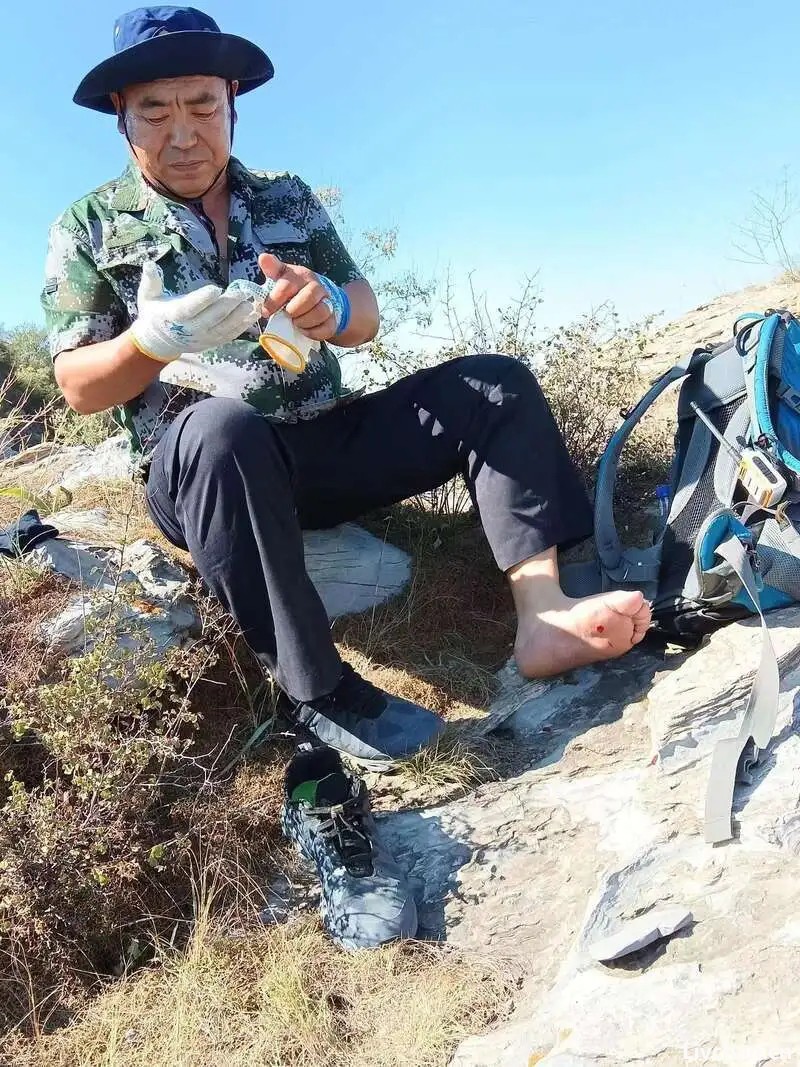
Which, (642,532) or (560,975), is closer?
(560,975)

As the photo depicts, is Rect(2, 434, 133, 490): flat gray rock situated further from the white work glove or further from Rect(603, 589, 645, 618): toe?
Rect(603, 589, 645, 618): toe

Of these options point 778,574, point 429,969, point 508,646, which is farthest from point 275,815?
point 778,574

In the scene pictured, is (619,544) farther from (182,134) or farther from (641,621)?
(182,134)

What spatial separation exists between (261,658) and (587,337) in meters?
2.23

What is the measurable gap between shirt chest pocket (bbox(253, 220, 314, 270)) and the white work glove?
0.65 metres

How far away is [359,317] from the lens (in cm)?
256

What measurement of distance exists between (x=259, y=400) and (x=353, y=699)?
97cm

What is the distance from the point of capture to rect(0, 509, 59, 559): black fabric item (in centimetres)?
248

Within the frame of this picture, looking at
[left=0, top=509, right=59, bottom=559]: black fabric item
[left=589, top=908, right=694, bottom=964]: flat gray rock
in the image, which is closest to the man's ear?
[left=0, top=509, right=59, bottom=559]: black fabric item

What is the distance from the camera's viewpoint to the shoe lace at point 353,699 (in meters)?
2.31

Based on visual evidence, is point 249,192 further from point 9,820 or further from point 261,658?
point 9,820

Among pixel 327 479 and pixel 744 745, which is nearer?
pixel 744 745

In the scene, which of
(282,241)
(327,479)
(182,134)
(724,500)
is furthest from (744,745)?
Answer: (182,134)

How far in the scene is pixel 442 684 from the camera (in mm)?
2701
